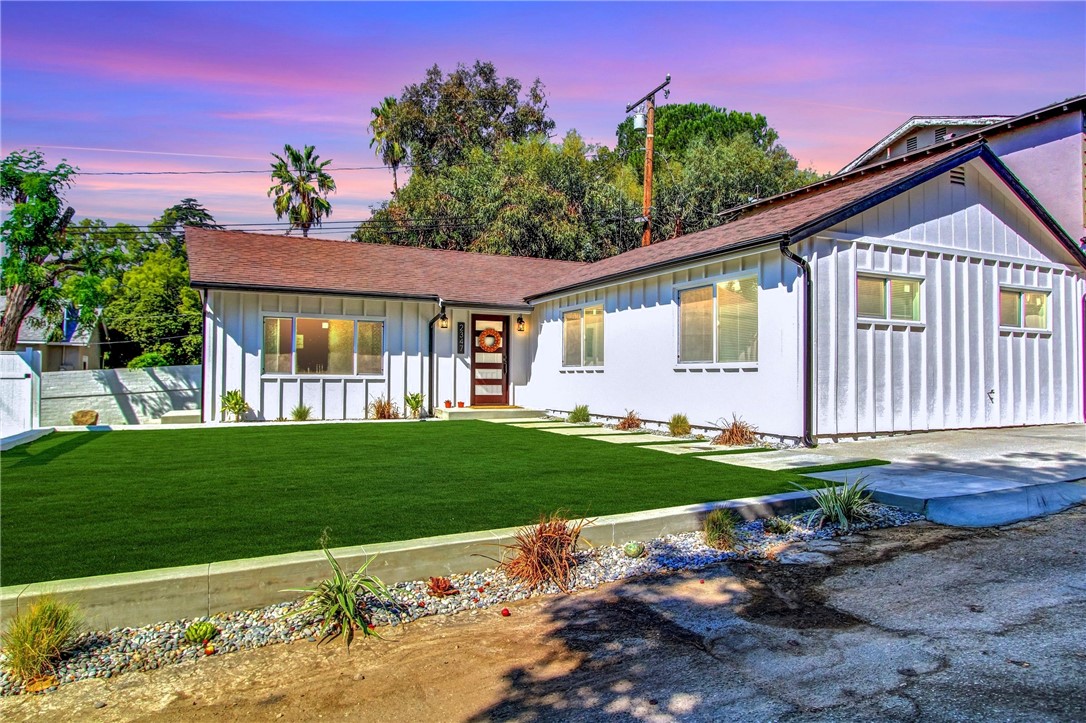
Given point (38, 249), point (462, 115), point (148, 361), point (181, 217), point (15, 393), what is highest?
point (462, 115)

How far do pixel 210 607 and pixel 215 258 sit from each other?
11885mm

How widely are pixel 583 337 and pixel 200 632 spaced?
11239mm

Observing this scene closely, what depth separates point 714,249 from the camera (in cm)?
981

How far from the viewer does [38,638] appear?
110 inches

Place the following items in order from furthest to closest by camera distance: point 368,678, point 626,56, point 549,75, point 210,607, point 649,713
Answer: point 549,75
point 626,56
point 210,607
point 368,678
point 649,713

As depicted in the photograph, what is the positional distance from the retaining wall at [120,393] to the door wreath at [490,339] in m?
6.79

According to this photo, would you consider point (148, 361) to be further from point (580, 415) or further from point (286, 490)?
point (286, 490)

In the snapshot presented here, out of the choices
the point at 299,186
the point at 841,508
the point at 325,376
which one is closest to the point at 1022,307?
the point at 841,508

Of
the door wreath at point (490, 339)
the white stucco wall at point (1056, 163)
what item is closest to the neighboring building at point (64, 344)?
the door wreath at point (490, 339)

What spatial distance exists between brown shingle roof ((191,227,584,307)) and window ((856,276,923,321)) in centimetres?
796

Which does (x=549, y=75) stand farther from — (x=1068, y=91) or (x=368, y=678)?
(x=368, y=678)

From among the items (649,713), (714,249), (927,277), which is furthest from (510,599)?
(927,277)

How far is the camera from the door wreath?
50.5 feet

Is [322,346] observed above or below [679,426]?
above
